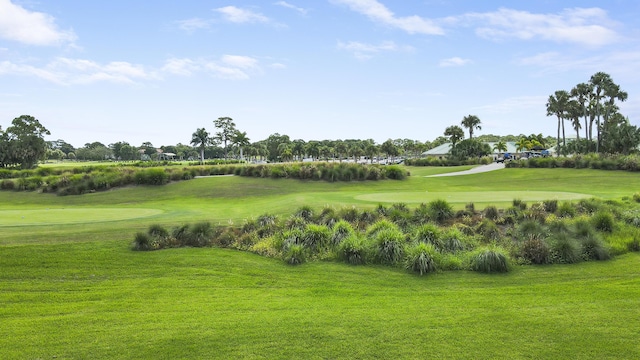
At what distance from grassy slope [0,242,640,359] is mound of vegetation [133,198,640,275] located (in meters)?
0.64

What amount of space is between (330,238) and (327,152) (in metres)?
110

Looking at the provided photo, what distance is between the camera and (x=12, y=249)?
1034 centimetres

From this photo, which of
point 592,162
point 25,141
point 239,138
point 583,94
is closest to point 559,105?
point 583,94

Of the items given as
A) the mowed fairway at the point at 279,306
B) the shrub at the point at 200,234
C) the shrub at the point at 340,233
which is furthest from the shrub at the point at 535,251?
the shrub at the point at 200,234

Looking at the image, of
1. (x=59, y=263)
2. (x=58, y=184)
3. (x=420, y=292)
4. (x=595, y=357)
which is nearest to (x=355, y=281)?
(x=420, y=292)

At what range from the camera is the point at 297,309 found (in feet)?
23.5

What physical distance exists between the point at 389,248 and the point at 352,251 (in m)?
1.00

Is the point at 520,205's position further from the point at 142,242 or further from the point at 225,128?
the point at 225,128

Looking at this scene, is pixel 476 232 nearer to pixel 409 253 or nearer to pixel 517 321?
pixel 409 253

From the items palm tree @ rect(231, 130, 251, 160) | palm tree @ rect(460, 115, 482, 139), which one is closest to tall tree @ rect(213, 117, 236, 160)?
palm tree @ rect(231, 130, 251, 160)

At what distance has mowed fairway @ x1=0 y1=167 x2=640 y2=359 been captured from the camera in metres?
5.73

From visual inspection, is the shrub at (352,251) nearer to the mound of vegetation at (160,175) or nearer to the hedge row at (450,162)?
the mound of vegetation at (160,175)

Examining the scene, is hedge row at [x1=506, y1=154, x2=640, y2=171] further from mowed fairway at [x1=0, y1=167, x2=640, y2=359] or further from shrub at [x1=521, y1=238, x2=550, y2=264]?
shrub at [x1=521, y1=238, x2=550, y2=264]

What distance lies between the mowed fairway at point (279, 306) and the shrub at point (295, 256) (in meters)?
0.35
